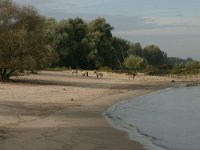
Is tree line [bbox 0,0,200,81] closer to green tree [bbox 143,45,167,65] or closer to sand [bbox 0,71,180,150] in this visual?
green tree [bbox 143,45,167,65]

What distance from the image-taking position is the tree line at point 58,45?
140 ft

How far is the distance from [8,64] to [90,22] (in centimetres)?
5223

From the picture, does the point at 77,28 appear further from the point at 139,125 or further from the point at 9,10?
the point at 139,125

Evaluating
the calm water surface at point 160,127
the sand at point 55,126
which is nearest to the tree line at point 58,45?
the sand at point 55,126

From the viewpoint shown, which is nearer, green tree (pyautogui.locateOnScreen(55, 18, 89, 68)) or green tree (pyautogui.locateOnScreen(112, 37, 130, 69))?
green tree (pyautogui.locateOnScreen(55, 18, 89, 68))

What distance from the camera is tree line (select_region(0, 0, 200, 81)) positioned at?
140 ft

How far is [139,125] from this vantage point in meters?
20.8

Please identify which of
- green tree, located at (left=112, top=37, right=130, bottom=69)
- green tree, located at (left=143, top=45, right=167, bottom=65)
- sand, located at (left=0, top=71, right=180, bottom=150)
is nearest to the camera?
sand, located at (left=0, top=71, right=180, bottom=150)

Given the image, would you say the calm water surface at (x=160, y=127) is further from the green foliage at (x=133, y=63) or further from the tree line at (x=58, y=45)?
the green foliage at (x=133, y=63)

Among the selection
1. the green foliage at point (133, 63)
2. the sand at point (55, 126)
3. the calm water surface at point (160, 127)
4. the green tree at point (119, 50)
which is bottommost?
Result: the calm water surface at point (160, 127)

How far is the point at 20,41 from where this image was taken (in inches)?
1663

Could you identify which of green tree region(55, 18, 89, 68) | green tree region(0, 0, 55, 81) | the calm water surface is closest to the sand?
the calm water surface

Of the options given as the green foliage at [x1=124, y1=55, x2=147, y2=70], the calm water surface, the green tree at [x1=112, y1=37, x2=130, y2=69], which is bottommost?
the calm water surface

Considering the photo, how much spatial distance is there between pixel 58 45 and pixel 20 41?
42.1 meters
